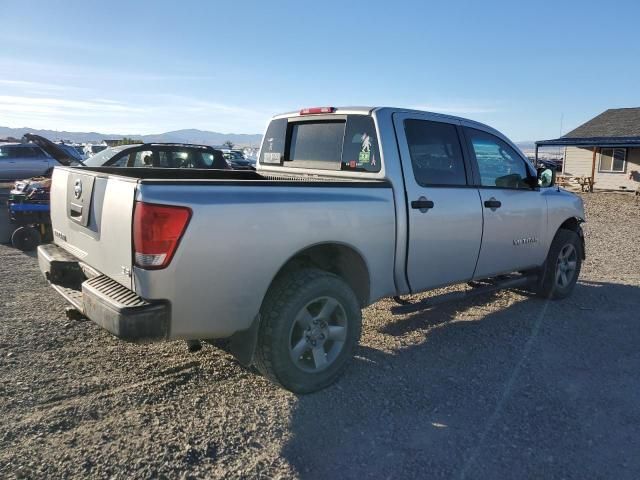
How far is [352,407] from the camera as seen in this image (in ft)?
11.9

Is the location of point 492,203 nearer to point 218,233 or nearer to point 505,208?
point 505,208

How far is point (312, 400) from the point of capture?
12.1 feet

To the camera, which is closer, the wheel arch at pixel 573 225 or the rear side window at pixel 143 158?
the wheel arch at pixel 573 225

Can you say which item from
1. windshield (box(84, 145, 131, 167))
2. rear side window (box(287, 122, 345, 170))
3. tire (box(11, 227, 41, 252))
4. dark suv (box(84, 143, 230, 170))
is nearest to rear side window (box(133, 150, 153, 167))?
dark suv (box(84, 143, 230, 170))

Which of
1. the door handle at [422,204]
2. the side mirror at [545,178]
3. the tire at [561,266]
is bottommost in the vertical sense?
the tire at [561,266]

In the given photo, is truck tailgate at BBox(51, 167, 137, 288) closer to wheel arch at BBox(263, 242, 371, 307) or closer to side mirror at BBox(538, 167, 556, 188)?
wheel arch at BBox(263, 242, 371, 307)

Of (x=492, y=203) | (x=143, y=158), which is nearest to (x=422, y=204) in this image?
(x=492, y=203)

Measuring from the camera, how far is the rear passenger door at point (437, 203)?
4316 millimetres

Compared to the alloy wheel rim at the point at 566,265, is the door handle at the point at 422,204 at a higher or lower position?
higher

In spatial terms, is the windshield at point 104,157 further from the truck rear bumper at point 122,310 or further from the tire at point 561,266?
the tire at point 561,266

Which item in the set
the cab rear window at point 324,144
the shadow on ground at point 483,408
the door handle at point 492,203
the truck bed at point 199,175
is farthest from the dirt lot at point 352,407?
the cab rear window at point 324,144

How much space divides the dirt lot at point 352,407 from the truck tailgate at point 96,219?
3.01ft

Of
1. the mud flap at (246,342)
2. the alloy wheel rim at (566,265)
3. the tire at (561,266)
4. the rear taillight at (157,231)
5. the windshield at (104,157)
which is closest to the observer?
the rear taillight at (157,231)

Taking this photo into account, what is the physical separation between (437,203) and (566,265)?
2.71 metres
